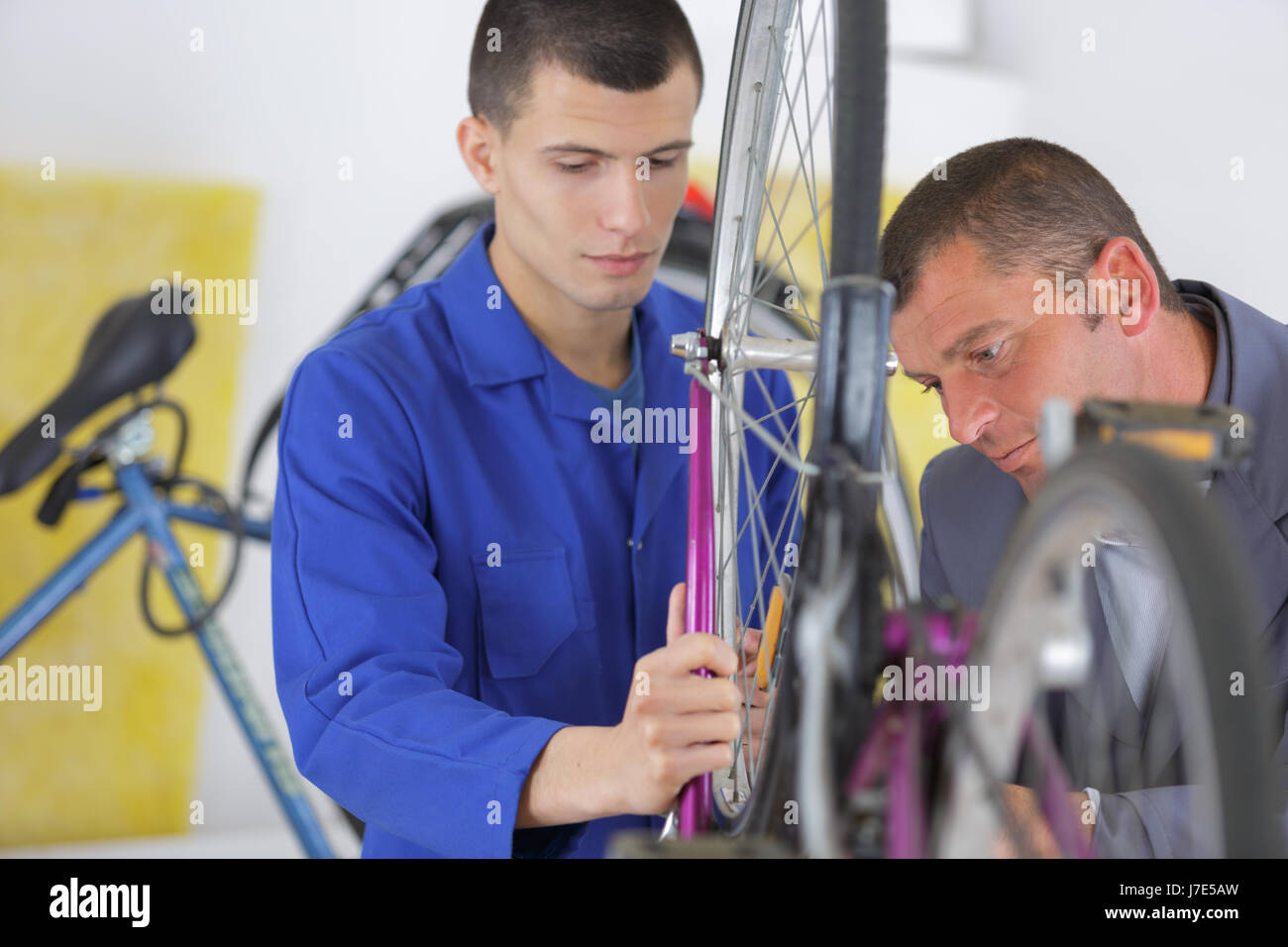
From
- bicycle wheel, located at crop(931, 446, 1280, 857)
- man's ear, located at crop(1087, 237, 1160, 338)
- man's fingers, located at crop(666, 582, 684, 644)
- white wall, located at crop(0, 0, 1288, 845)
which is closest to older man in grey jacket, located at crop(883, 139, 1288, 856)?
man's ear, located at crop(1087, 237, 1160, 338)

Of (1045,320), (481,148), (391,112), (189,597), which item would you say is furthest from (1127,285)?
(189,597)

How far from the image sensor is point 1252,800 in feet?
0.81

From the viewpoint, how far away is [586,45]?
0.82 meters

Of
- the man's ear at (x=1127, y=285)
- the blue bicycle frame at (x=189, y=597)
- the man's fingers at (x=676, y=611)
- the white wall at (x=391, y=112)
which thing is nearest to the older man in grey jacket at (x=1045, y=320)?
the man's ear at (x=1127, y=285)

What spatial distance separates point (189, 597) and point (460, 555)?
3.25ft

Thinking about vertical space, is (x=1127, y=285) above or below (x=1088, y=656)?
above

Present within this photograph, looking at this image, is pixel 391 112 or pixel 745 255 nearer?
pixel 745 255

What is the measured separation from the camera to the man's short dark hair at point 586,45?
816 millimetres

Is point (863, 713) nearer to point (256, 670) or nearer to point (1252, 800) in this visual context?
point (1252, 800)

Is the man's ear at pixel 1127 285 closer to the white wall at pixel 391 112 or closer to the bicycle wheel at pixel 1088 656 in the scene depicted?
the bicycle wheel at pixel 1088 656

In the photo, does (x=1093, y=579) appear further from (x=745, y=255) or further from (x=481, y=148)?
(x=481, y=148)

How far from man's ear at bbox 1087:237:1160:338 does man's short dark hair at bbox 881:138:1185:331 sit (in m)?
0.01
